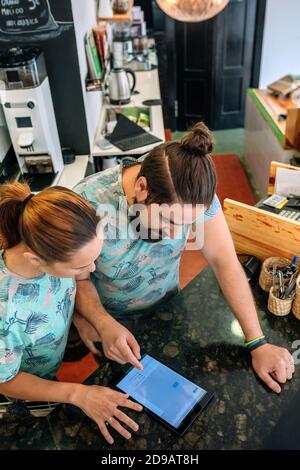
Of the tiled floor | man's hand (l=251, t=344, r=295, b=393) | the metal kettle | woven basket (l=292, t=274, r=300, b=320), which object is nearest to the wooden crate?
woven basket (l=292, t=274, r=300, b=320)

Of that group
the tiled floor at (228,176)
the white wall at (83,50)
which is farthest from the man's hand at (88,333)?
the white wall at (83,50)

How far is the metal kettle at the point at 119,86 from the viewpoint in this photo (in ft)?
11.4

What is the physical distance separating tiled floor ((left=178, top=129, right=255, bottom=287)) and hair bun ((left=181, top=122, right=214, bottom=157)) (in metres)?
1.92

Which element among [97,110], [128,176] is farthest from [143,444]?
[97,110]

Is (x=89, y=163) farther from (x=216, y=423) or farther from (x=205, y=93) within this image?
(x=205, y=93)

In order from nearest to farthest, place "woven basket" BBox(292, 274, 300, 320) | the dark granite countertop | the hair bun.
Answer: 1. the dark granite countertop
2. the hair bun
3. "woven basket" BBox(292, 274, 300, 320)

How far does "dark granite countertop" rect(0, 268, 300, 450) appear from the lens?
98 centimetres

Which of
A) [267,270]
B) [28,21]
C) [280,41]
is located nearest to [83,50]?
[28,21]

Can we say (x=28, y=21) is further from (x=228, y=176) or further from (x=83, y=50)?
(x=228, y=176)

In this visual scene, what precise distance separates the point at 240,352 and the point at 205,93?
4.41 meters

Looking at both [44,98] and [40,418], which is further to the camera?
[44,98]

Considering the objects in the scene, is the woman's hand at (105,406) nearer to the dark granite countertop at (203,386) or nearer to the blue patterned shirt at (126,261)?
the dark granite countertop at (203,386)

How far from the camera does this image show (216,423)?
1015 mm

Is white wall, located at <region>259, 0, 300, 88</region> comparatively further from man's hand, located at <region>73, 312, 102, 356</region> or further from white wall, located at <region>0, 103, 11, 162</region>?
man's hand, located at <region>73, 312, 102, 356</region>
